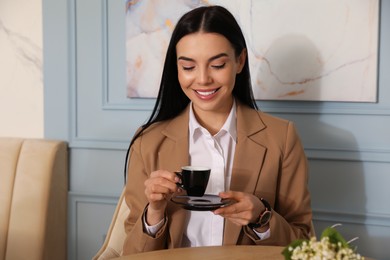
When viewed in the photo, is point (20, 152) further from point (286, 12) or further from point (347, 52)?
point (347, 52)

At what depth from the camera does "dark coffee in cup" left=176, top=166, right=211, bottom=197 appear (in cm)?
163

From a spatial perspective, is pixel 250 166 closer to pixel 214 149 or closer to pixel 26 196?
pixel 214 149

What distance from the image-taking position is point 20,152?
2.70m

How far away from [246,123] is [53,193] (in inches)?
46.2

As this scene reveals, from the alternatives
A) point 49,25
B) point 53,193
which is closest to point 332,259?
point 53,193

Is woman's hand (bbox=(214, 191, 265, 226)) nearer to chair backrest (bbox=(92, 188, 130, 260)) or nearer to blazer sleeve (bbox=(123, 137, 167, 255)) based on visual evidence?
blazer sleeve (bbox=(123, 137, 167, 255))

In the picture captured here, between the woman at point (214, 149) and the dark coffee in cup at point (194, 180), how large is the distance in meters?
0.15

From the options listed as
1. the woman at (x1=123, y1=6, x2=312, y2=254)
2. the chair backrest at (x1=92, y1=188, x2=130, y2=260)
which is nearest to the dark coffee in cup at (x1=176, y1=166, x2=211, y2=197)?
the woman at (x1=123, y1=6, x2=312, y2=254)

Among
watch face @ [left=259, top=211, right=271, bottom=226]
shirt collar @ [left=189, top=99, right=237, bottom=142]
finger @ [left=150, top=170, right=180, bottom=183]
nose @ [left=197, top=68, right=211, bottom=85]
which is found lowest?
watch face @ [left=259, top=211, right=271, bottom=226]

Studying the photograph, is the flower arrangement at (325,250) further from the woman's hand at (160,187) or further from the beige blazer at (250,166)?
the beige blazer at (250,166)

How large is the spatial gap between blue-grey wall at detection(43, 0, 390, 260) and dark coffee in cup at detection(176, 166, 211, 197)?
3.01 feet

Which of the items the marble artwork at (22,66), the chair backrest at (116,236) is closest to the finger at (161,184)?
the chair backrest at (116,236)

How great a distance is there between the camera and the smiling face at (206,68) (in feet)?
6.16

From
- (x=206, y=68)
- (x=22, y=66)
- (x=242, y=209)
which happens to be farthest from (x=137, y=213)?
(x=22, y=66)
